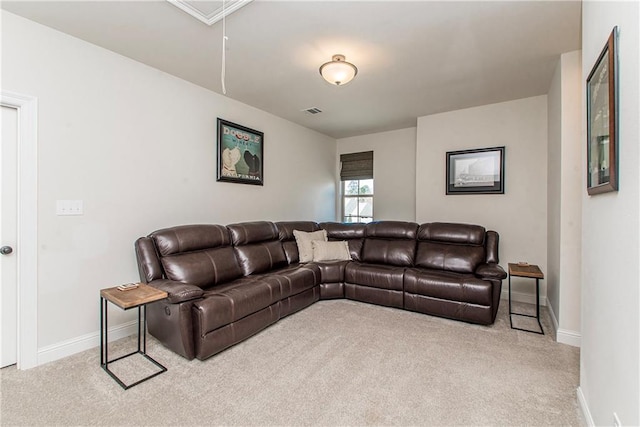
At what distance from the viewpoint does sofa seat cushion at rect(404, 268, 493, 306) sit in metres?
2.96

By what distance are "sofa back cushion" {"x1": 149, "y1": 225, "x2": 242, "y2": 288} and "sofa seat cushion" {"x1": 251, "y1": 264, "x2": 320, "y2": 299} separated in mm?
374

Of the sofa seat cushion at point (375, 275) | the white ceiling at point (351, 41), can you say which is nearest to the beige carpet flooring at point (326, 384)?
the sofa seat cushion at point (375, 275)

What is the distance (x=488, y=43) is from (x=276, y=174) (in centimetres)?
307

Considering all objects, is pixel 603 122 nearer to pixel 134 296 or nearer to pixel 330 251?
pixel 134 296

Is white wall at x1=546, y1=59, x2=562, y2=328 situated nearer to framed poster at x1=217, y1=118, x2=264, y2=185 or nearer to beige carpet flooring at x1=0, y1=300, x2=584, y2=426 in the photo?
beige carpet flooring at x1=0, y1=300, x2=584, y2=426

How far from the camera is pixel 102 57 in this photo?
257cm

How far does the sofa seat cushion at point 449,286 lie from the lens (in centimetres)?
296

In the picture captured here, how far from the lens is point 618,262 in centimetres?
122

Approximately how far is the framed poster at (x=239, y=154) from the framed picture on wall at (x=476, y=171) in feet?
9.05

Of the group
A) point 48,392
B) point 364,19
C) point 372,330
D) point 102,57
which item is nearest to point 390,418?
point 372,330

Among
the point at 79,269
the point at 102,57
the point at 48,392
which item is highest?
the point at 102,57

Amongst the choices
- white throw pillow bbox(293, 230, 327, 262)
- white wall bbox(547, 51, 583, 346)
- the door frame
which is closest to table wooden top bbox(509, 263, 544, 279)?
white wall bbox(547, 51, 583, 346)

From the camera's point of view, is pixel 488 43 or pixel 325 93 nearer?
pixel 488 43

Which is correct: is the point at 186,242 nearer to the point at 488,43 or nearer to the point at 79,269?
the point at 79,269
